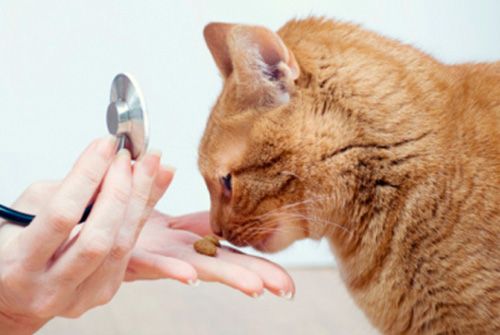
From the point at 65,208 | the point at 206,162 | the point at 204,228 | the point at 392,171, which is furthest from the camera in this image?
the point at 204,228

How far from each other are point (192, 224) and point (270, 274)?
1.42ft

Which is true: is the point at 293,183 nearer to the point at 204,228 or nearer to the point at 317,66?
the point at 317,66

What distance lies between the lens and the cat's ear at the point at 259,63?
1196 mm

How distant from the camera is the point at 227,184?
1.33 meters

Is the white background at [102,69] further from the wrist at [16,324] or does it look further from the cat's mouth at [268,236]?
the wrist at [16,324]

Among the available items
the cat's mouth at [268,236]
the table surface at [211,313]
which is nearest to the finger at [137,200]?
the cat's mouth at [268,236]

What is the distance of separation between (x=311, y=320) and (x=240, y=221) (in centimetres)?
77

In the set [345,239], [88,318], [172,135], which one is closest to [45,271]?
[345,239]

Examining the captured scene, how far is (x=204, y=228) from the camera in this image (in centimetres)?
156

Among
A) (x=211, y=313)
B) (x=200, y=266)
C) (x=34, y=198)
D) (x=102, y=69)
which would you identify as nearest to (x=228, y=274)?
(x=200, y=266)

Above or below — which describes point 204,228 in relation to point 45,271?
below

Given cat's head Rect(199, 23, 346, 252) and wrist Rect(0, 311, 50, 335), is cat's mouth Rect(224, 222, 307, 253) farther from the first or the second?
wrist Rect(0, 311, 50, 335)

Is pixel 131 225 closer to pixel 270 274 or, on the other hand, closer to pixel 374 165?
pixel 270 274

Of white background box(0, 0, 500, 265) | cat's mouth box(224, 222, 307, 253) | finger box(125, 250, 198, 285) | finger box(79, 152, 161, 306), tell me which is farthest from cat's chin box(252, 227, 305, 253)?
white background box(0, 0, 500, 265)
